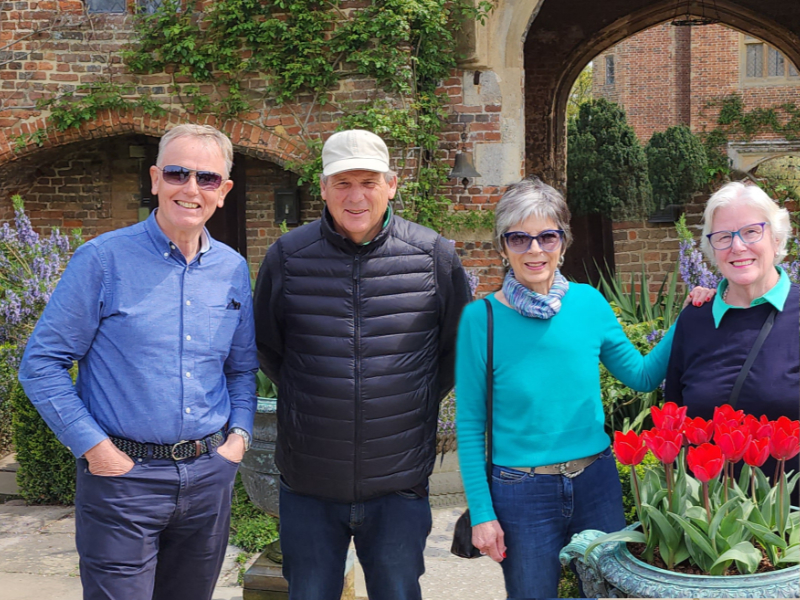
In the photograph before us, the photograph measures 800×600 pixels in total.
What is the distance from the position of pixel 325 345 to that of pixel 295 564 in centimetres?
63

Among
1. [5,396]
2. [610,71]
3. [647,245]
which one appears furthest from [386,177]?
[610,71]

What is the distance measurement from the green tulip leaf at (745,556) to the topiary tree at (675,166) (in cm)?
1442

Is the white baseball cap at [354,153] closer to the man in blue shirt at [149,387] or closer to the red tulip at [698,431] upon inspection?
the man in blue shirt at [149,387]

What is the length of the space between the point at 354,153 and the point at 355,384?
Result: 642mm

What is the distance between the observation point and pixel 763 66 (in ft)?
72.7

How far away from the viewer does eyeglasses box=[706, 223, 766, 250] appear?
2160mm

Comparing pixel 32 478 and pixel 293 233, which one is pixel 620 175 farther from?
pixel 293 233

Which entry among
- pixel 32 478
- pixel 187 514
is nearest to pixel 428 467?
pixel 187 514

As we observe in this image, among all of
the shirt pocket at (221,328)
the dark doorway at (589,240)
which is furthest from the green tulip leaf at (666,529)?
the dark doorway at (589,240)

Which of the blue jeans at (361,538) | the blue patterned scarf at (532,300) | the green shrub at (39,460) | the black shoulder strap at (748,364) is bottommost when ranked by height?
the green shrub at (39,460)

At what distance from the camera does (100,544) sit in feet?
7.73

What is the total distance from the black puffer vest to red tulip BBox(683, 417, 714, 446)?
92 cm

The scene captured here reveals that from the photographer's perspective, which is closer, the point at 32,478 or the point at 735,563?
the point at 735,563

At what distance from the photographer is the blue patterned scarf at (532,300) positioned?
229 cm
